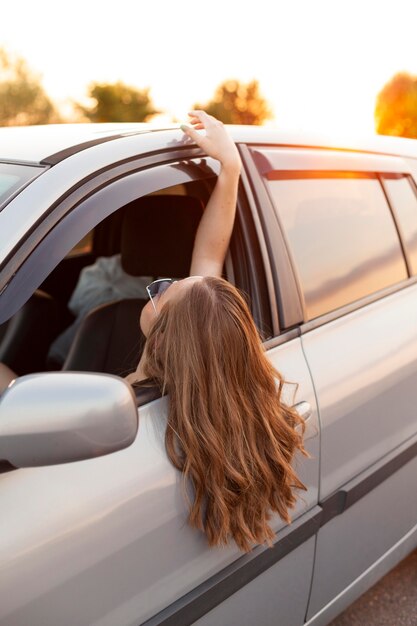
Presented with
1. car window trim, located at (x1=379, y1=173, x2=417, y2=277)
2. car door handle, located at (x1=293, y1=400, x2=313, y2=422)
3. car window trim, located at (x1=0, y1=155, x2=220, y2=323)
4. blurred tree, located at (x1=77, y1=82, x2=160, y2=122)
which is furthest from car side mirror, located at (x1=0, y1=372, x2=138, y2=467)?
blurred tree, located at (x1=77, y1=82, x2=160, y2=122)

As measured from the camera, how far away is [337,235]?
6.70ft

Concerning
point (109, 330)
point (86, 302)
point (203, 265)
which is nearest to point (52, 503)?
point (203, 265)

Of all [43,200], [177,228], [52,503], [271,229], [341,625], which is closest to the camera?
[52,503]

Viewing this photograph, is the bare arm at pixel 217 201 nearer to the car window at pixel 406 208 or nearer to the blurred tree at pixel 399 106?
the car window at pixel 406 208

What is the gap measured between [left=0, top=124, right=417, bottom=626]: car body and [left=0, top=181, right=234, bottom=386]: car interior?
38 mm

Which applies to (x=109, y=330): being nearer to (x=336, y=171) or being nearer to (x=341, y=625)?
(x=336, y=171)

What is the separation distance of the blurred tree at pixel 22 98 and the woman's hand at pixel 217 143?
39.4 m

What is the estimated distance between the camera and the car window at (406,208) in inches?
91.5

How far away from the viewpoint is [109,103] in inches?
1953

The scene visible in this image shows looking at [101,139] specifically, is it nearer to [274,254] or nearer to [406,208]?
[274,254]

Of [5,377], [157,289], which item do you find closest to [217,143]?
[157,289]

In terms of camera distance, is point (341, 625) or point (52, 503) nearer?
point (52, 503)

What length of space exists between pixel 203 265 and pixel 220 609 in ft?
2.77

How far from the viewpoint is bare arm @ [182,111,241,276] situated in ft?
5.64
